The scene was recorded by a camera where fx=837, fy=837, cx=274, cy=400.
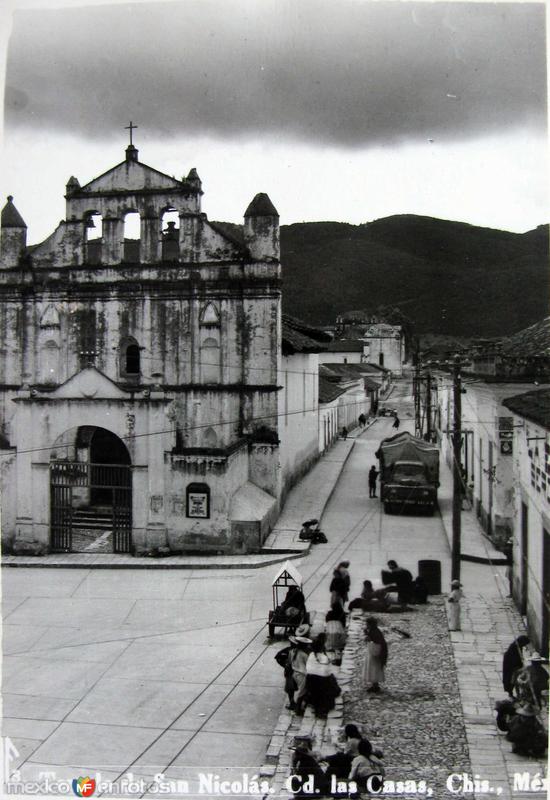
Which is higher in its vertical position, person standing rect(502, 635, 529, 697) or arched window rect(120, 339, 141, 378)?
arched window rect(120, 339, 141, 378)

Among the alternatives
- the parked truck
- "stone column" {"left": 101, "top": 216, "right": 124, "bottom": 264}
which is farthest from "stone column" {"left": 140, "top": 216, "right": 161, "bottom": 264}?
the parked truck

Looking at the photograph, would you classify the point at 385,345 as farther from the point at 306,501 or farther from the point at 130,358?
the point at 306,501

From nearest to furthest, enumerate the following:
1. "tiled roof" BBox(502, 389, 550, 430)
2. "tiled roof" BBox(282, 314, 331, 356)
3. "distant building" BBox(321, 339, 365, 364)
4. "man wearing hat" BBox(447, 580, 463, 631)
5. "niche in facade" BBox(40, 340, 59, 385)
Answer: "tiled roof" BBox(502, 389, 550, 430)
"man wearing hat" BBox(447, 580, 463, 631)
"niche in facade" BBox(40, 340, 59, 385)
"tiled roof" BBox(282, 314, 331, 356)
"distant building" BBox(321, 339, 365, 364)

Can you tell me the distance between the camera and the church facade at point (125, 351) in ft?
78.4

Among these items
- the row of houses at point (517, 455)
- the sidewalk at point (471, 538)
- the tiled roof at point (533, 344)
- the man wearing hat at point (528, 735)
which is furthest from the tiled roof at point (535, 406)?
the sidewalk at point (471, 538)

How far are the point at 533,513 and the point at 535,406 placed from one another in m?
2.20

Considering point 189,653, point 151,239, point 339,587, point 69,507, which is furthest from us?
point 151,239

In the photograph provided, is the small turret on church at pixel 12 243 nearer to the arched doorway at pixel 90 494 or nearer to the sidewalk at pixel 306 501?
the arched doorway at pixel 90 494

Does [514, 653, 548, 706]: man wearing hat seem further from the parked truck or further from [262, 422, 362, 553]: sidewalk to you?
the parked truck

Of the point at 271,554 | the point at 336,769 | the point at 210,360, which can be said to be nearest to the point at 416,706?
the point at 336,769

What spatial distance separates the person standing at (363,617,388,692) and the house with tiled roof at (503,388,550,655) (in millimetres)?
2662

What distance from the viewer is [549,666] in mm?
12211

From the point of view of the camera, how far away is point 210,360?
26062 millimetres

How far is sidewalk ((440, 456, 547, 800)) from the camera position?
10352 millimetres
